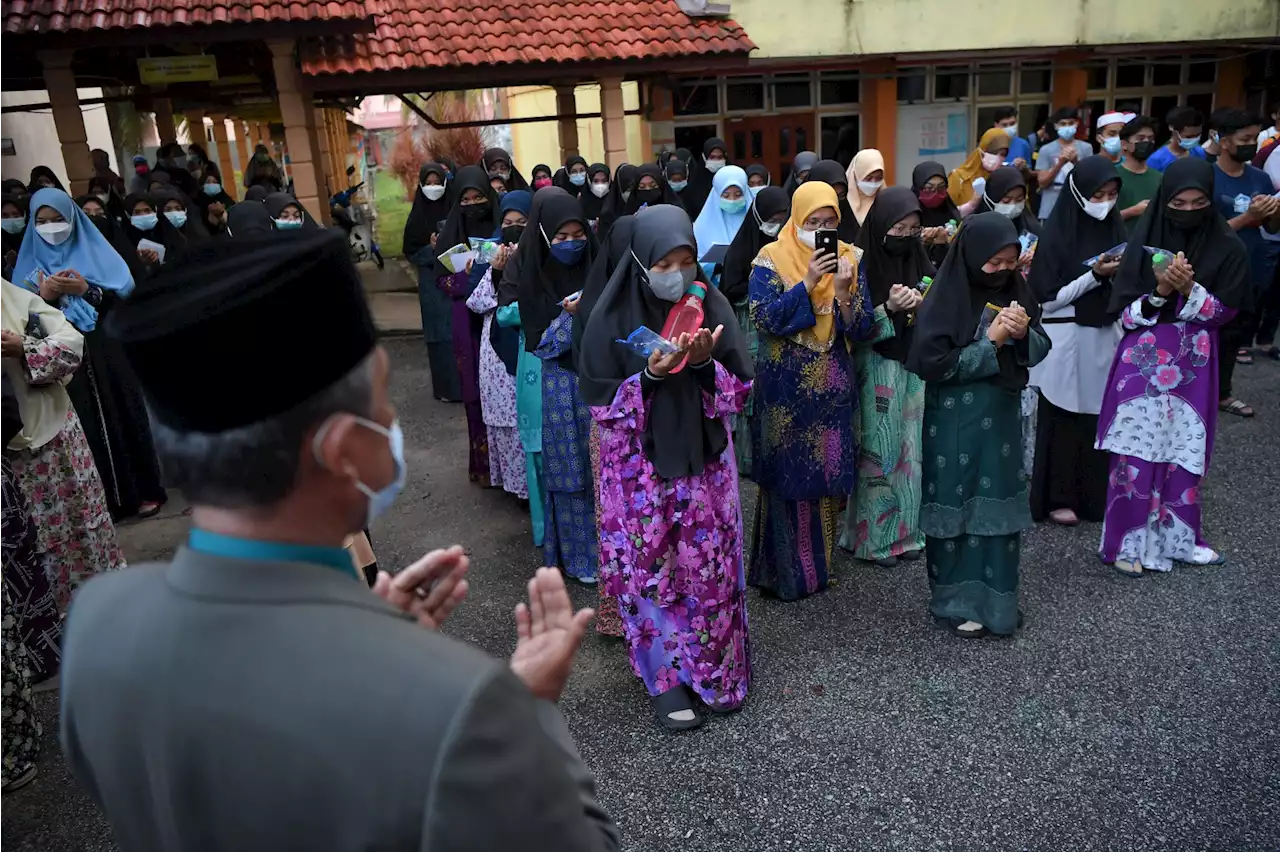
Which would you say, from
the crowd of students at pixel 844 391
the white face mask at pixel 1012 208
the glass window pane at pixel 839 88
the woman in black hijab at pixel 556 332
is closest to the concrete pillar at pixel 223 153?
the glass window pane at pixel 839 88

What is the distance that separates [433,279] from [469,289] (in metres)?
2.15

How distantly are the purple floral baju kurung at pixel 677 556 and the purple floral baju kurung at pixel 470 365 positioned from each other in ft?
8.06

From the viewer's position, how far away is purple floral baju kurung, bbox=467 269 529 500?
199 inches

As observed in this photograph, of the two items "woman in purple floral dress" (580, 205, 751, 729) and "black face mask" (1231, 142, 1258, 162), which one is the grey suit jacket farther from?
"black face mask" (1231, 142, 1258, 162)

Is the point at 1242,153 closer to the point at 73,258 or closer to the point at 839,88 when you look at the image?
the point at 73,258

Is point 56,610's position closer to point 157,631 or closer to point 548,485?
point 548,485

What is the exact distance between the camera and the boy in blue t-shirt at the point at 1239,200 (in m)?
6.24

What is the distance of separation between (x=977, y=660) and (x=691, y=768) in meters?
1.28

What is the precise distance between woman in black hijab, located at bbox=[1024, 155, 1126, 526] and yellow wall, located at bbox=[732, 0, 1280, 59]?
A: 927 cm

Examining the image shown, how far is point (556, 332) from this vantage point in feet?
14.0

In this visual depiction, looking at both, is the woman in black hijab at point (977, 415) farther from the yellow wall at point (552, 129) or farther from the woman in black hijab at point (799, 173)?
the yellow wall at point (552, 129)

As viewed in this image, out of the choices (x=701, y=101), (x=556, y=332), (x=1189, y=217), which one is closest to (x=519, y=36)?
(x=701, y=101)

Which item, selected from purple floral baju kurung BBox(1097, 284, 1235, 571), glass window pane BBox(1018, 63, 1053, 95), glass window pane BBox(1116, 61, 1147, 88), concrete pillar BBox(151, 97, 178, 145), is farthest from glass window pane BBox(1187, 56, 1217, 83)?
concrete pillar BBox(151, 97, 178, 145)

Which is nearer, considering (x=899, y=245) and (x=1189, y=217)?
(x=1189, y=217)
